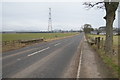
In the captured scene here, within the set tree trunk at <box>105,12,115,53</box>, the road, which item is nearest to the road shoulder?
the road

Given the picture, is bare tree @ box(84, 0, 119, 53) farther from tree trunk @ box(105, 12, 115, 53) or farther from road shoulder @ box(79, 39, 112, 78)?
road shoulder @ box(79, 39, 112, 78)

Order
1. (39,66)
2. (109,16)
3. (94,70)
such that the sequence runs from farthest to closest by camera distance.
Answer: (109,16)
(39,66)
(94,70)

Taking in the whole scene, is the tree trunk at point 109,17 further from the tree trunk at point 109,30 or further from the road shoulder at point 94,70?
the road shoulder at point 94,70

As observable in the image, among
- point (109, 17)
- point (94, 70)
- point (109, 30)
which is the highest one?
point (109, 17)

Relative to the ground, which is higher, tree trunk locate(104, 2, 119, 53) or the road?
tree trunk locate(104, 2, 119, 53)

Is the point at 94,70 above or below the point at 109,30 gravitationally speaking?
below

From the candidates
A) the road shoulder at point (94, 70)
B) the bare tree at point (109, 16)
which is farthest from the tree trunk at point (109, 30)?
the road shoulder at point (94, 70)

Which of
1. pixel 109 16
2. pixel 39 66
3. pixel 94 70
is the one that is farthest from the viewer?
pixel 109 16

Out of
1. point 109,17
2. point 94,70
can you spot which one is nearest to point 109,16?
point 109,17

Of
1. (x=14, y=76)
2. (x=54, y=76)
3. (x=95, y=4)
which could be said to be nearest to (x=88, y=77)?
(x=54, y=76)

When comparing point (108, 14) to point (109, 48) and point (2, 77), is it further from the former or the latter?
point (2, 77)

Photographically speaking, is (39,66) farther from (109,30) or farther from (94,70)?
(109,30)

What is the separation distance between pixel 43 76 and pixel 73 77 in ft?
4.49

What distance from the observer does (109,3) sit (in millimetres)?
20250
